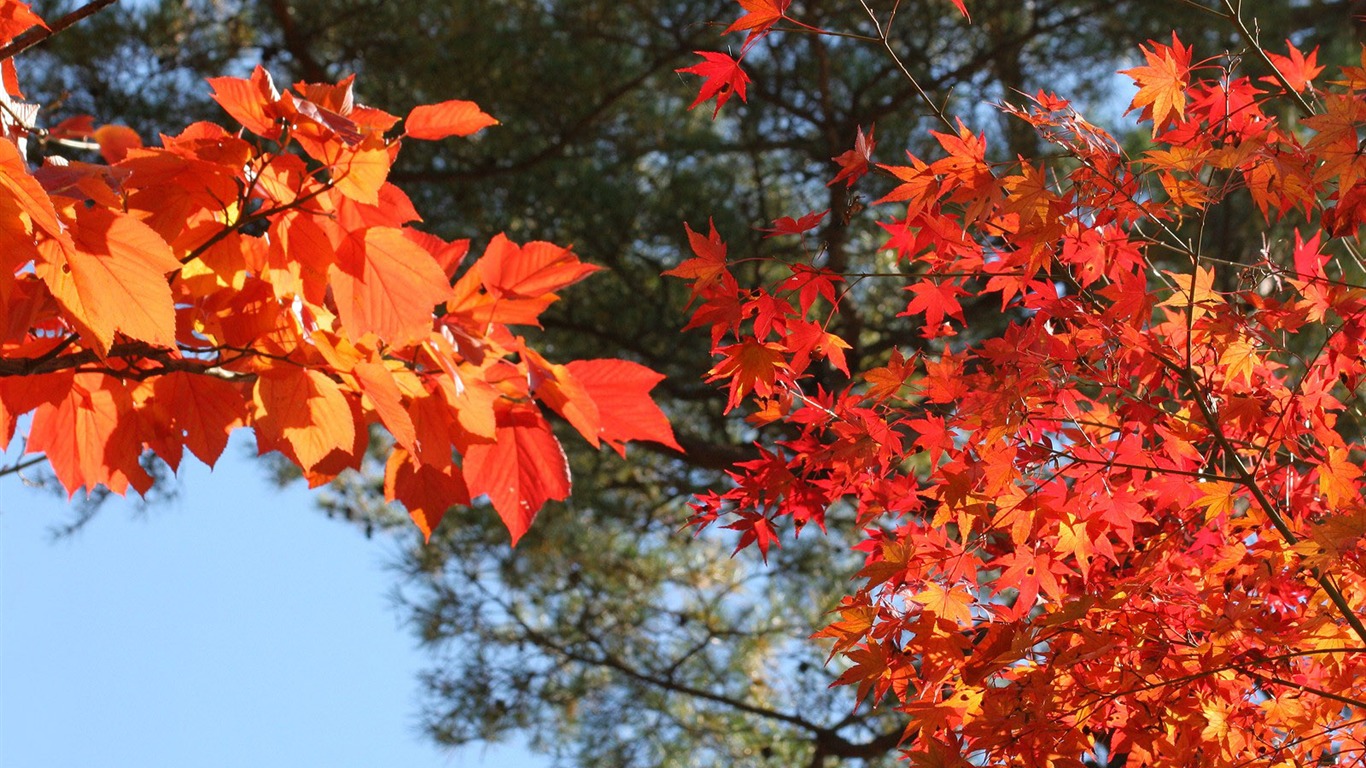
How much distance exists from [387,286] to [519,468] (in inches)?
8.6

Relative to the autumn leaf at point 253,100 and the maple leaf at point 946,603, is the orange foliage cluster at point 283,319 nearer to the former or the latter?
the autumn leaf at point 253,100

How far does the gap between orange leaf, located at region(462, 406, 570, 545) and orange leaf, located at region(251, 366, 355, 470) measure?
0.11 m

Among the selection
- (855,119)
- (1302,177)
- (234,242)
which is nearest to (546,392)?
(234,242)

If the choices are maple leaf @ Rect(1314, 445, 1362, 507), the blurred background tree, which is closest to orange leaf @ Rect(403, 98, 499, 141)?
maple leaf @ Rect(1314, 445, 1362, 507)

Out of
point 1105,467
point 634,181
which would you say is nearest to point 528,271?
point 1105,467

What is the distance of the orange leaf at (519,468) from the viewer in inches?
37.4

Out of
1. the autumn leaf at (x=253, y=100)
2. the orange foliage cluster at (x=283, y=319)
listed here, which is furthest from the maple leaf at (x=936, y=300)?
the autumn leaf at (x=253, y=100)

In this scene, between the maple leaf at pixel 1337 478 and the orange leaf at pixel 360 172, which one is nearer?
the orange leaf at pixel 360 172

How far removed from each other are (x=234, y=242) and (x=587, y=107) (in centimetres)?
235

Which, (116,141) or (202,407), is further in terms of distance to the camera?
Result: (116,141)

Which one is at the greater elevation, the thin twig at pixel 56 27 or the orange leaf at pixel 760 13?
the orange leaf at pixel 760 13

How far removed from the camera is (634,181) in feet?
Result: 10.7

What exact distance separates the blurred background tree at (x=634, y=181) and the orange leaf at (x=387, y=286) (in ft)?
6.50

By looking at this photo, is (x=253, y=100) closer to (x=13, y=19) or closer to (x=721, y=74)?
(x=13, y=19)
